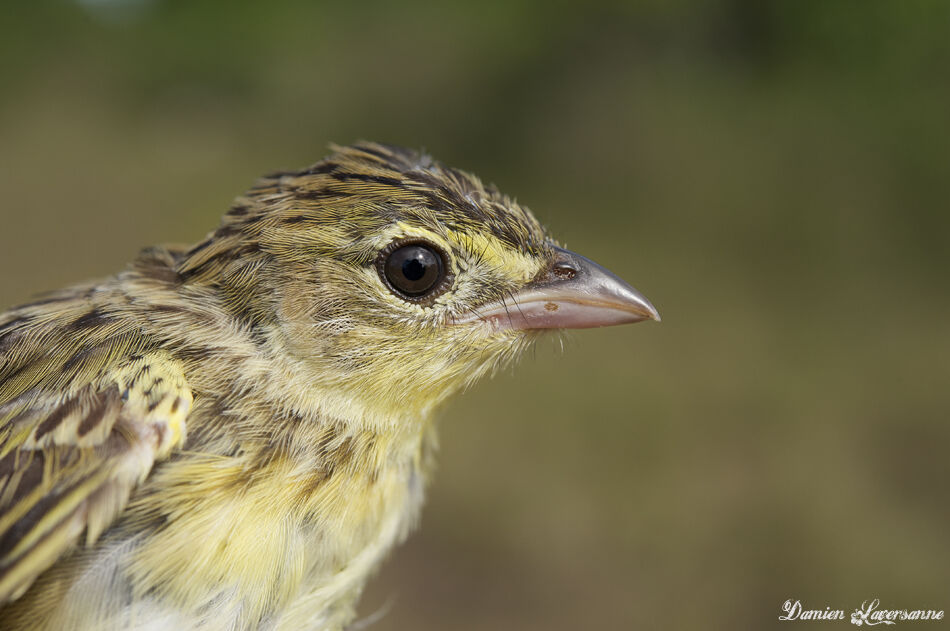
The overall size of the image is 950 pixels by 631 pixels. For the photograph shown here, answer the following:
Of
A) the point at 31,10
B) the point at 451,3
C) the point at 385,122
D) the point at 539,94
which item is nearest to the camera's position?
the point at 539,94

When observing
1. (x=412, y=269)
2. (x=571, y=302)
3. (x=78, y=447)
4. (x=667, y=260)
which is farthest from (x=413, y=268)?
(x=667, y=260)

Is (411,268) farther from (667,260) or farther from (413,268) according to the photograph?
(667,260)

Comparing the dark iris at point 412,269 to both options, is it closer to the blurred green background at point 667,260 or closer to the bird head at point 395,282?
the bird head at point 395,282

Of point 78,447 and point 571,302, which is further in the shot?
point 571,302

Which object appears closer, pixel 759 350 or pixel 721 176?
pixel 759 350

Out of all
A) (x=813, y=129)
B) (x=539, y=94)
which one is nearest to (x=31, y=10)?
(x=539, y=94)

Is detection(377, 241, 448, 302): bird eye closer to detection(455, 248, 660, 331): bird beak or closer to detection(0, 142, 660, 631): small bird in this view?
detection(0, 142, 660, 631): small bird

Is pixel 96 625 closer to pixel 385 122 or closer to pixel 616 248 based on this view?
pixel 616 248
